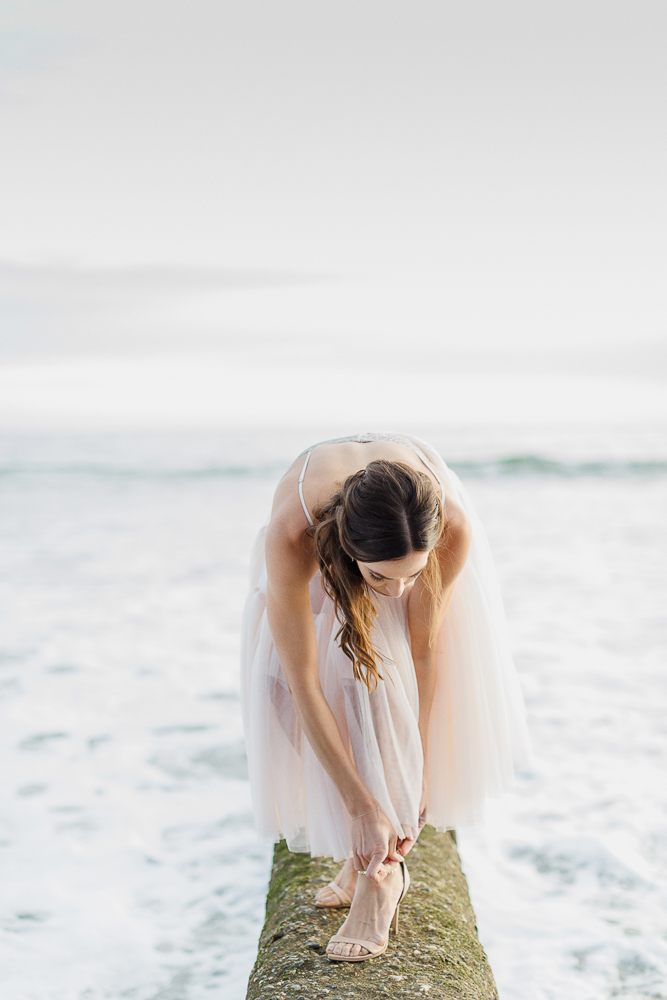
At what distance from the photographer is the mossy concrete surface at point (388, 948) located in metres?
2.08

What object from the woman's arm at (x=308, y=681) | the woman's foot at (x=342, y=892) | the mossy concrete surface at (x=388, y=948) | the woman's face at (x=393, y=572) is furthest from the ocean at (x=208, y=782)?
the woman's face at (x=393, y=572)

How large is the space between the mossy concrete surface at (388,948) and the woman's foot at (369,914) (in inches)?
1.8

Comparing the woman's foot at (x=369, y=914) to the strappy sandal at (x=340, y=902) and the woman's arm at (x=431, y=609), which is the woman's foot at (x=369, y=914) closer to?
the strappy sandal at (x=340, y=902)

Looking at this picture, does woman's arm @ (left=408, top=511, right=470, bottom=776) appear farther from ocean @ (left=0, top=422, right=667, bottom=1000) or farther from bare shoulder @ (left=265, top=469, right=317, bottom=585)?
ocean @ (left=0, top=422, right=667, bottom=1000)

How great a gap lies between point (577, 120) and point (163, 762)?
25.6 ft

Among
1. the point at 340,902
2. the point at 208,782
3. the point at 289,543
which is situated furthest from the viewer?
the point at 208,782

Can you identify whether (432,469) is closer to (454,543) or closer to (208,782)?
(454,543)

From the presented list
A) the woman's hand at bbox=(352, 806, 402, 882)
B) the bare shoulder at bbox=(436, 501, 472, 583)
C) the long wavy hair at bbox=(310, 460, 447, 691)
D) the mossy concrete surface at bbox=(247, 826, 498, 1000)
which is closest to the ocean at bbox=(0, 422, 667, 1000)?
the mossy concrete surface at bbox=(247, 826, 498, 1000)

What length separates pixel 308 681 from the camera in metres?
2.13

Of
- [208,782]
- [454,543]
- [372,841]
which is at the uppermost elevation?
[454,543]

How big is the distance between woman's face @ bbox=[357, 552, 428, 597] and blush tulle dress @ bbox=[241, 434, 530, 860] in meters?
0.30

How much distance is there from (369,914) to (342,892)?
0.26 metres

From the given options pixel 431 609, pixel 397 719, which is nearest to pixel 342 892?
pixel 397 719

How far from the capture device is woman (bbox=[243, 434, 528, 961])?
6.45 ft
